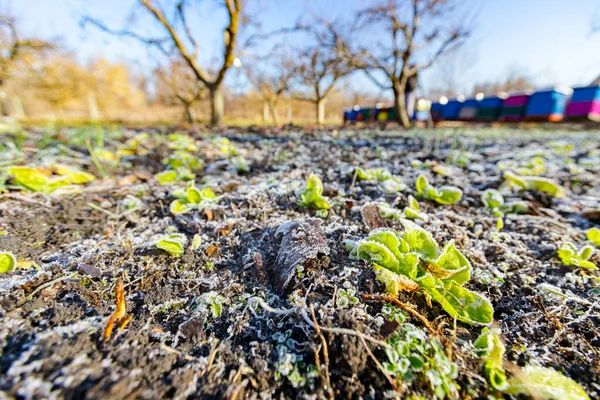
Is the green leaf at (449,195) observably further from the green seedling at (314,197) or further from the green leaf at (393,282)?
the green leaf at (393,282)

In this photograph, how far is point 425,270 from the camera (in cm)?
93

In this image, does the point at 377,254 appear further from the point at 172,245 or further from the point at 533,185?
the point at 533,185

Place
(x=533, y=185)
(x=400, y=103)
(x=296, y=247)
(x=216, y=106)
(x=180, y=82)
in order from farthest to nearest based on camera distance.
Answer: (x=180, y=82)
(x=400, y=103)
(x=216, y=106)
(x=533, y=185)
(x=296, y=247)

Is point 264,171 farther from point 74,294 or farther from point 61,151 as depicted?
point 61,151

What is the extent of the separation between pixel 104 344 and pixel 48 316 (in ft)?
0.71

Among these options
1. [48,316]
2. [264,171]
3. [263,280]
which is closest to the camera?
[48,316]

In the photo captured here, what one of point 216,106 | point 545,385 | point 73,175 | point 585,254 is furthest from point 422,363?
point 216,106

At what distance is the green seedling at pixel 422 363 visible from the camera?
615 mm

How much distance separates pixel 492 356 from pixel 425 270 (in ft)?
1.00

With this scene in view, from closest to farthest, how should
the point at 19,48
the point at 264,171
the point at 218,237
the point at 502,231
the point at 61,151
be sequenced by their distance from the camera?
1. the point at 218,237
2. the point at 502,231
3. the point at 264,171
4. the point at 61,151
5. the point at 19,48

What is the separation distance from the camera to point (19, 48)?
12406 mm

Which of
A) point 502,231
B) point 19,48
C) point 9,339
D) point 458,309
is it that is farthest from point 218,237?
point 19,48

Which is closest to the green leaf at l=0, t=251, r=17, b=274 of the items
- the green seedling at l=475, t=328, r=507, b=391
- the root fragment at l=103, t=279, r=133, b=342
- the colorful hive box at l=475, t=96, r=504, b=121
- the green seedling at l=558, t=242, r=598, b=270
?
the root fragment at l=103, t=279, r=133, b=342

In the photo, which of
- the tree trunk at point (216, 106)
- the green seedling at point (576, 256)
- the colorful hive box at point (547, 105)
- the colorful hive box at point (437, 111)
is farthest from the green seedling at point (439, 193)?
the colorful hive box at point (437, 111)
